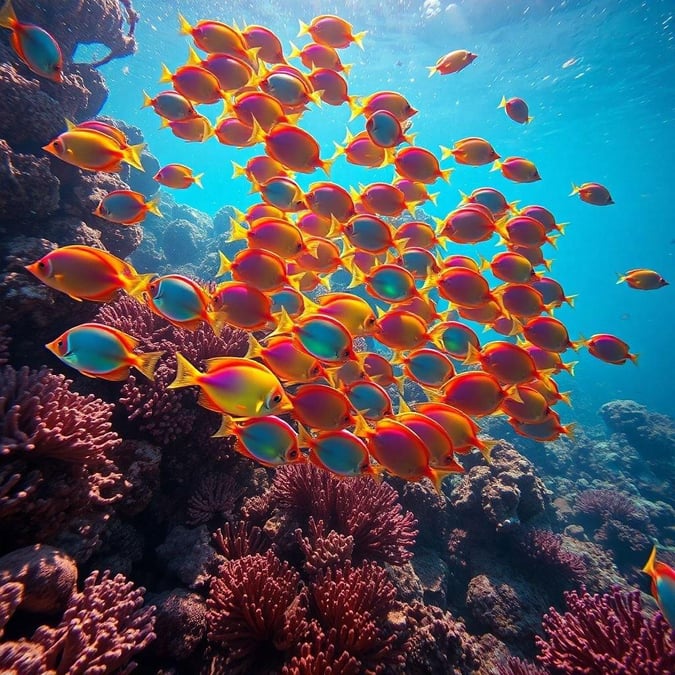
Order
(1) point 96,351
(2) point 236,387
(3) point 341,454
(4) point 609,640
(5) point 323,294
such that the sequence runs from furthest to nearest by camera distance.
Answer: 1. (5) point 323,294
2. (4) point 609,640
3. (3) point 341,454
4. (1) point 96,351
5. (2) point 236,387

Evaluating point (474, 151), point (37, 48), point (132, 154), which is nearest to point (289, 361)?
point (132, 154)

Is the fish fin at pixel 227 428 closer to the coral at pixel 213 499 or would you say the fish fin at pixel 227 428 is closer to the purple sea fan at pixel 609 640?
the coral at pixel 213 499

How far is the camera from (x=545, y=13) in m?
20.9

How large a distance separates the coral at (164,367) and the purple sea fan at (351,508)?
1.09 meters

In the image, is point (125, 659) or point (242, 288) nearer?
point (125, 659)

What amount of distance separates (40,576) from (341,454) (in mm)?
2006

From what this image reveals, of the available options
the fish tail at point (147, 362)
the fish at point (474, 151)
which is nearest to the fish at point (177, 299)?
the fish tail at point (147, 362)

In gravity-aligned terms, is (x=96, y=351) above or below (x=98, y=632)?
above

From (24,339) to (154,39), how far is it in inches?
1610

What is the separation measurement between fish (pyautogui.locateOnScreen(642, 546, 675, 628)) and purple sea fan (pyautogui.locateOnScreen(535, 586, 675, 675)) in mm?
346

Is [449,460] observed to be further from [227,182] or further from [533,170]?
[227,182]

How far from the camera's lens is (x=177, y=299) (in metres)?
2.67

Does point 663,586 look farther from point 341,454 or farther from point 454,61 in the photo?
point 454,61

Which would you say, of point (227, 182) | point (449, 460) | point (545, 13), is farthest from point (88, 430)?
point (227, 182)
